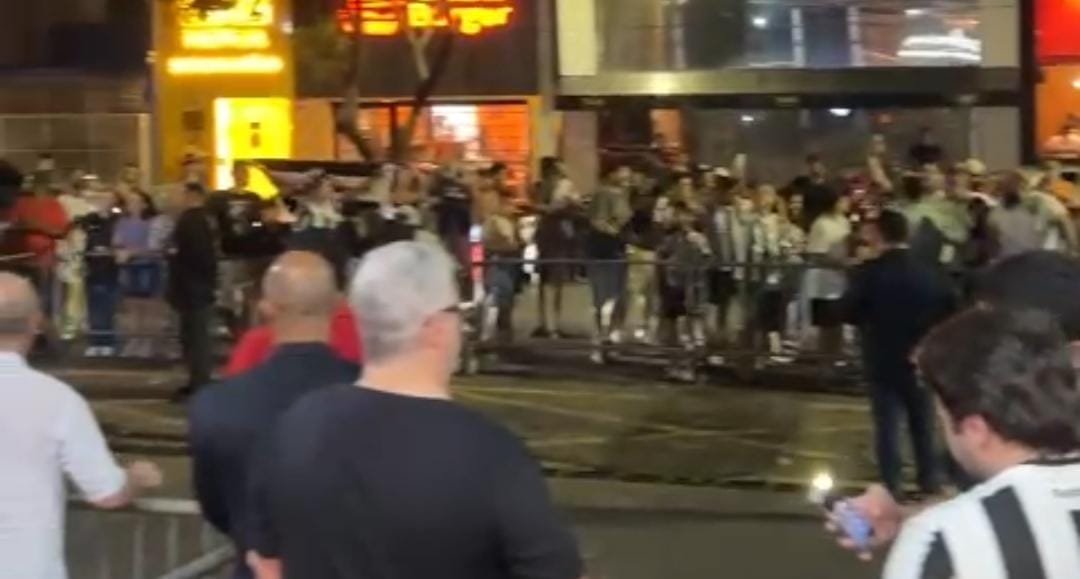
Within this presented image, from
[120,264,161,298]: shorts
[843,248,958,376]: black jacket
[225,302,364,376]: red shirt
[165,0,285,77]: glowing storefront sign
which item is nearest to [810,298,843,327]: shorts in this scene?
[843,248,958,376]: black jacket

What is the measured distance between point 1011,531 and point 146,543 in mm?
5193

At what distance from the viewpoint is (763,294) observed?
16234mm

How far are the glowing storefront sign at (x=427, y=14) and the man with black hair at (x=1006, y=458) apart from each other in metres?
28.9

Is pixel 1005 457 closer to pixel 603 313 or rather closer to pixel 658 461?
pixel 658 461

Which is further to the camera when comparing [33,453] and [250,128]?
[250,128]

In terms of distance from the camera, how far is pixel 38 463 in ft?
17.4

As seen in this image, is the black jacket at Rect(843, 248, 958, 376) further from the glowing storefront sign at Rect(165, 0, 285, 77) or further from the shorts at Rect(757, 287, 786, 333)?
the glowing storefront sign at Rect(165, 0, 285, 77)

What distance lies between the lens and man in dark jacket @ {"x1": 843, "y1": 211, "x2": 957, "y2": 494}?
1107 cm

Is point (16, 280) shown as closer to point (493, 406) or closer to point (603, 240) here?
point (493, 406)

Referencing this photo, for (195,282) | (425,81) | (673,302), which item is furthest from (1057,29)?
(195,282)

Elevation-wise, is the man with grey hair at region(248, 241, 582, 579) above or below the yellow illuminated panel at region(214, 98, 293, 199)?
below

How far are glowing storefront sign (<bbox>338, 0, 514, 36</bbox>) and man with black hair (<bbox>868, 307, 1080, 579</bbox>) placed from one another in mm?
28926

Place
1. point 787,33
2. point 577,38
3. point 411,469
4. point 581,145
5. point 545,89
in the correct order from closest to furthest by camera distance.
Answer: point 411,469
point 787,33
point 581,145
point 577,38
point 545,89

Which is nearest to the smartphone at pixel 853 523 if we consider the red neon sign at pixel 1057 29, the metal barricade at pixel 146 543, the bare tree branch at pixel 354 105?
the metal barricade at pixel 146 543
